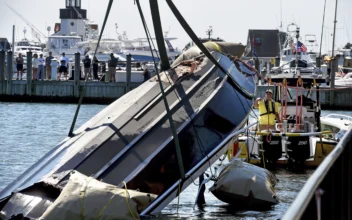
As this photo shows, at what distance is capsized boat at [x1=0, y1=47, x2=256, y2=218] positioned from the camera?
516 inches

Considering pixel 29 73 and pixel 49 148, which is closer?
pixel 49 148

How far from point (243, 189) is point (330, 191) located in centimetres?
1112

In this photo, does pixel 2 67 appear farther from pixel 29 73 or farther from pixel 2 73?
pixel 29 73

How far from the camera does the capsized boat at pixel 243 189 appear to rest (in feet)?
53.3

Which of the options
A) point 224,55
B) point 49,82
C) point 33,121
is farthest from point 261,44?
point 224,55

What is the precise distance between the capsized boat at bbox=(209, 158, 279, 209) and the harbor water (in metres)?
0.16

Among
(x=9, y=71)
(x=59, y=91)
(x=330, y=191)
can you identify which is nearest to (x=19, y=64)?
(x=9, y=71)

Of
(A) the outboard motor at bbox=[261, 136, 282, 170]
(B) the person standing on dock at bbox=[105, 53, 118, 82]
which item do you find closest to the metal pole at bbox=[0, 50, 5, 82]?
(B) the person standing on dock at bbox=[105, 53, 118, 82]

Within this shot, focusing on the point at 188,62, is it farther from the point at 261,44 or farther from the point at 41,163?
the point at 261,44

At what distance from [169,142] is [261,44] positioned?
9778cm

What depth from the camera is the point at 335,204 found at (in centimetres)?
519

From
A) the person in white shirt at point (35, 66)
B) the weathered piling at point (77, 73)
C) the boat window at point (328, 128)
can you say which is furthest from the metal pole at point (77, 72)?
the boat window at point (328, 128)

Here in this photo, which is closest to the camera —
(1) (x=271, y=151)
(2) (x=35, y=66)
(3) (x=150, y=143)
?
(3) (x=150, y=143)

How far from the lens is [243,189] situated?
53.4 feet
